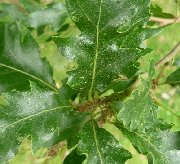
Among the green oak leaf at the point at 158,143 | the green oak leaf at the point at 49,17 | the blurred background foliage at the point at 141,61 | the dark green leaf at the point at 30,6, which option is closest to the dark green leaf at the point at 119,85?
the green oak leaf at the point at 158,143

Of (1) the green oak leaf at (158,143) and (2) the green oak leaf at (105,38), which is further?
(1) the green oak leaf at (158,143)

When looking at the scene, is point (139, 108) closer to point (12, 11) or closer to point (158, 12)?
point (158, 12)

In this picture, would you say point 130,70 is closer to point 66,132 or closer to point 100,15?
point 100,15

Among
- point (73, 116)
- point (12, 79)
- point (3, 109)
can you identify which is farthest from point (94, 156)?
point (12, 79)

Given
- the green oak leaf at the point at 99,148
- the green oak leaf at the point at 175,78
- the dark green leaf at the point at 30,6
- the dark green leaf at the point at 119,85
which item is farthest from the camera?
the dark green leaf at the point at 30,6

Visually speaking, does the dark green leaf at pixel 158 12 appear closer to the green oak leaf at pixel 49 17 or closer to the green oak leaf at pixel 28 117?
the green oak leaf at pixel 49 17

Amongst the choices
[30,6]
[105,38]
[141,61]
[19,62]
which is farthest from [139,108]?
[141,61]

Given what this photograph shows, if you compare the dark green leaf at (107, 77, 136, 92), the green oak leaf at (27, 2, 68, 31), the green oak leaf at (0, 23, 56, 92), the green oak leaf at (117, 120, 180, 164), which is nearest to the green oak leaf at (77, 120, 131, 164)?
the green oak leaf at (117, 120, 180, 164)
